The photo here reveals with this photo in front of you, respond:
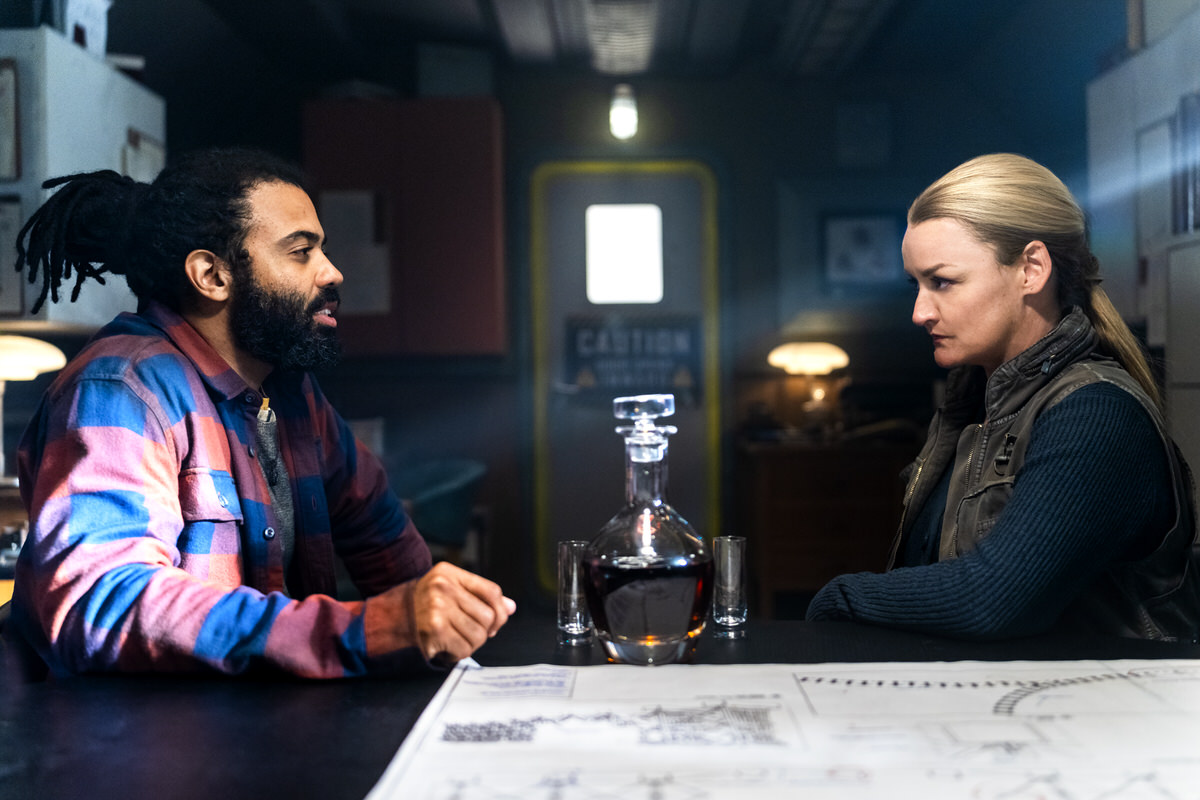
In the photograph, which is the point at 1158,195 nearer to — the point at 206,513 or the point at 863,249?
the point at 863,249

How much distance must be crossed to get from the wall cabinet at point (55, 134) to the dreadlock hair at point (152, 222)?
1.16 metres

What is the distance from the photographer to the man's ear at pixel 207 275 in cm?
149

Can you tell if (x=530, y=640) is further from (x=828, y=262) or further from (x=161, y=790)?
(x=828, y=262)

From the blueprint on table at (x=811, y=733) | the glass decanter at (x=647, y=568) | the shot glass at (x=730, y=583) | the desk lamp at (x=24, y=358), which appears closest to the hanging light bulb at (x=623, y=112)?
the desk lamp at (x=24, y=358)

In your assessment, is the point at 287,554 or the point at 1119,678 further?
the point at 287,554

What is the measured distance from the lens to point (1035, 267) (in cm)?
147

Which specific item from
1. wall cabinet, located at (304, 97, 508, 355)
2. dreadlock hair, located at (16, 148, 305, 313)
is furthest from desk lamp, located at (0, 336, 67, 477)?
wall cabinet, located at (304, 97, 508, 355)

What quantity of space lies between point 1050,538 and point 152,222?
4.39ft

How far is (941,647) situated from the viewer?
0.97 metres

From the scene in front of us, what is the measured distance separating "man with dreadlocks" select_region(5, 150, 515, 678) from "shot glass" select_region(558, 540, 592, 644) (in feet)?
0.36

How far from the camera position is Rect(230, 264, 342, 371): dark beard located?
1.46 meters

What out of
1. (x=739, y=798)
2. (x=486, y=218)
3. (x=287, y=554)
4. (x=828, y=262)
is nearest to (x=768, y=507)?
(x=828, y=262)

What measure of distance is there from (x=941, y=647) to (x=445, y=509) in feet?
8.77

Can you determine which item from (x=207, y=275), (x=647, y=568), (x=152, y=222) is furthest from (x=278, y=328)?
(x=647, y=568)
